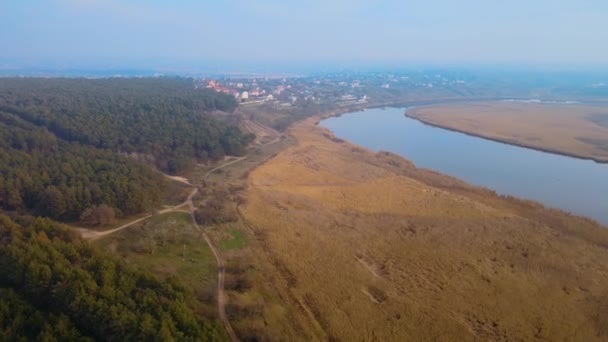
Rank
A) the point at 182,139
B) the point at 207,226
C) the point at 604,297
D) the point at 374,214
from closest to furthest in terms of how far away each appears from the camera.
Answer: the point at 604,297 → the point at 207,226 → the point at 374,214 → the point at 182,139

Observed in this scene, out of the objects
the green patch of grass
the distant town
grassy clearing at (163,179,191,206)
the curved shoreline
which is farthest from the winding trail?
the distant town

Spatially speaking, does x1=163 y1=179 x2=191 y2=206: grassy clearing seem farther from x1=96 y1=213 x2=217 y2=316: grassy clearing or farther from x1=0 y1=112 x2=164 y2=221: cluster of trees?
x1=96 y1=213 x2=217 y2=316: grassy clearing

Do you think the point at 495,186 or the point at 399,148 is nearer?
the point at 495,186

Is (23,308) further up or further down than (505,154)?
further up

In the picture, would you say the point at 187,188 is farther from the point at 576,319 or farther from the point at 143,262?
the point at 576,319

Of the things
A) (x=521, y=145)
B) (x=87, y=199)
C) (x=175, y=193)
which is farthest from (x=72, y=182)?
(x=521, y=145)

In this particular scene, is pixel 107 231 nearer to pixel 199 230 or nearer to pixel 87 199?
pixel 87 199

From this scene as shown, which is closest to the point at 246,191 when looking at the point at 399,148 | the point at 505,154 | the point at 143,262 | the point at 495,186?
the point at 143,262
